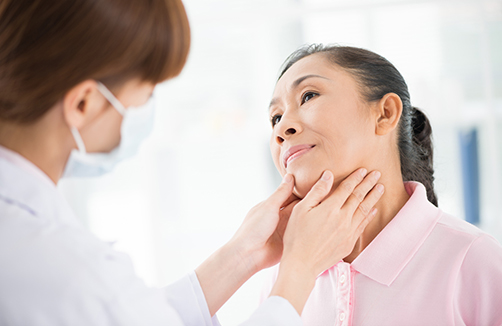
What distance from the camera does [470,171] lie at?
2428 mm

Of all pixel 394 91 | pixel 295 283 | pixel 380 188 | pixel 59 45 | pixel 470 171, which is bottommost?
pixel 470 171

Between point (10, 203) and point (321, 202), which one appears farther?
point (321, 202)

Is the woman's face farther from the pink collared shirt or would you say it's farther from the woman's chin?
the pink collared shirt

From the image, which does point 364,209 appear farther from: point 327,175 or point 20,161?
point 20,161

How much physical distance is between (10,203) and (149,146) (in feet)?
6.55

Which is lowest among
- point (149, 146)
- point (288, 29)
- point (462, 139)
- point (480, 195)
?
point (480, 195)

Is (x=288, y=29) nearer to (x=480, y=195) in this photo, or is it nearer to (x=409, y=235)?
(x=480, y=195)

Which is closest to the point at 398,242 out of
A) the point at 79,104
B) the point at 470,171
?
the point at 79,104

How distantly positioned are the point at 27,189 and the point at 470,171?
2362 mm

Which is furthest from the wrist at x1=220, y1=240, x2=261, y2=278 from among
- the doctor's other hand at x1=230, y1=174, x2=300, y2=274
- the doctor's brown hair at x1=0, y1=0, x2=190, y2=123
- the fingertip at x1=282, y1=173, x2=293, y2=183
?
the doctor's brown hair at x1=0, y1=0, x2=190, y2=123

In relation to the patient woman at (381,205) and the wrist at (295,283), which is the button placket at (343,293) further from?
the wrist at (295,283)

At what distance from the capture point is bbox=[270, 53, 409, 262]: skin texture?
3.78ft

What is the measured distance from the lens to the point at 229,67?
9.15ft

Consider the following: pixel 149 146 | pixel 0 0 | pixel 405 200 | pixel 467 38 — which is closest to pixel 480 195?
pixel 467 38
